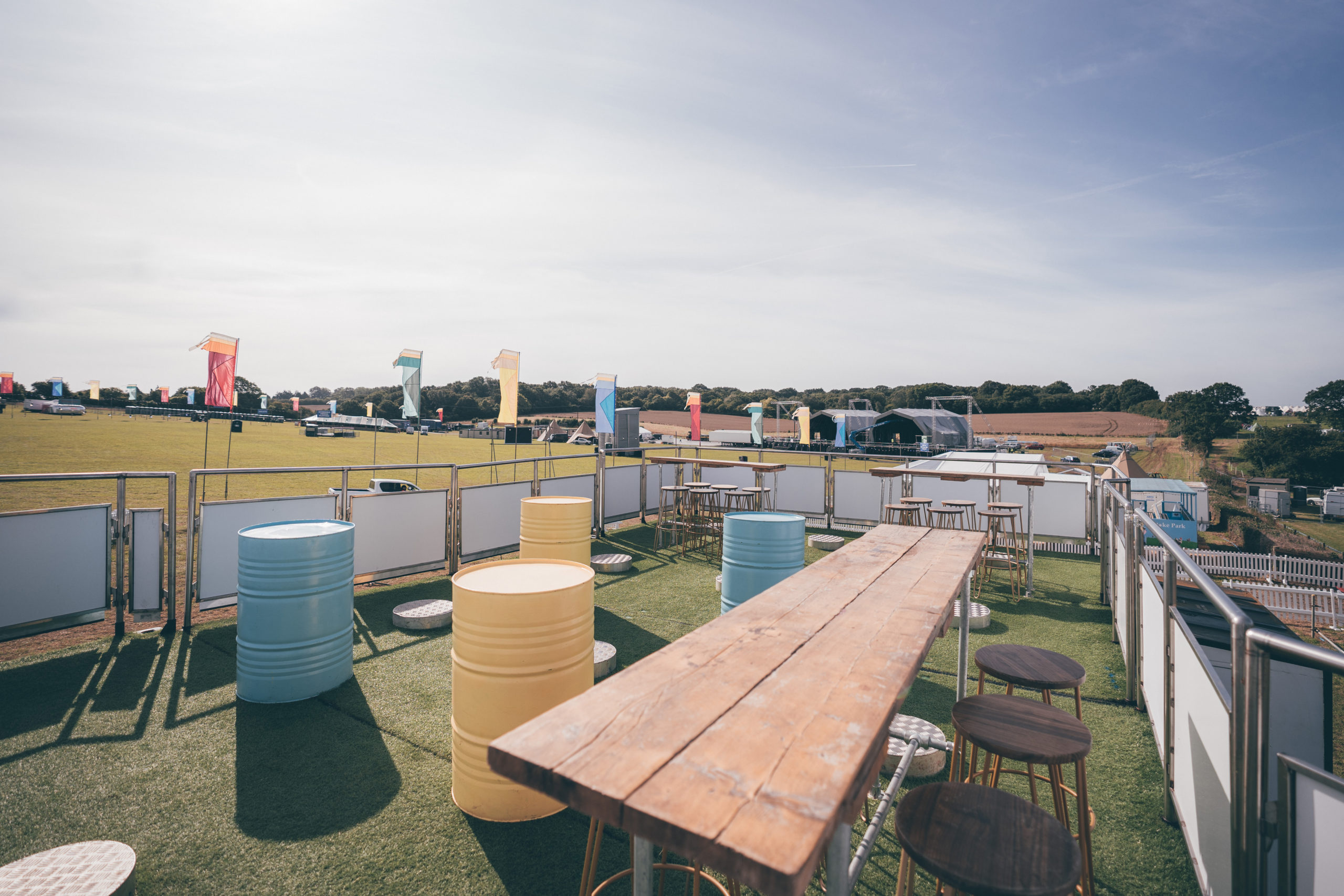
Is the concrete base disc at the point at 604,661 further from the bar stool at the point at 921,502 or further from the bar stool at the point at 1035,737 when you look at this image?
the bar stool at the point at 921,502

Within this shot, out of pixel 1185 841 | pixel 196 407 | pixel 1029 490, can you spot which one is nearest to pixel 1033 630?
pixel 1029 490

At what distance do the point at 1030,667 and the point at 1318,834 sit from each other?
1633 mm

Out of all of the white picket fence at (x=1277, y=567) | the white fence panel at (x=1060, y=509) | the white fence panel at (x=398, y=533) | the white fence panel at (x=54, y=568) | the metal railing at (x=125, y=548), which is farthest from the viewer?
the white picket fence at (x=1277, y=567)

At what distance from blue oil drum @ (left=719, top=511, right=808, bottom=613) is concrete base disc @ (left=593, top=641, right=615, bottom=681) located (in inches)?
45.9

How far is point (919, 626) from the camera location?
2160 millimetres

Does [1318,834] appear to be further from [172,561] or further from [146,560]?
[146,560]

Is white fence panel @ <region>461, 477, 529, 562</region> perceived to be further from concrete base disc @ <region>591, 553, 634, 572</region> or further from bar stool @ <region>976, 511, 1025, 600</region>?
bar stool @ <region>976, 511, 1025, 600</region>

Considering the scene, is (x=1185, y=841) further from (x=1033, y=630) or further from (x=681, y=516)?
(x=681, y=516)

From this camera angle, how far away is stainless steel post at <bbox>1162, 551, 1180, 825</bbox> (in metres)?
3.18

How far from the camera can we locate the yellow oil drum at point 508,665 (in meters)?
2.88

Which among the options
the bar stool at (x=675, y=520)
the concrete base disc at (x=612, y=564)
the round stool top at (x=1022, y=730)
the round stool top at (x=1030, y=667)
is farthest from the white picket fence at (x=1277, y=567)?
the round stool top at (x=1022, y=730)

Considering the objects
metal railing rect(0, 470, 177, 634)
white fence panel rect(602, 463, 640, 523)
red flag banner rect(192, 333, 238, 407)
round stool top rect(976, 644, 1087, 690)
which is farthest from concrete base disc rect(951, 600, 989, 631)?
red flag banner rect(192, 333, 238, 407)

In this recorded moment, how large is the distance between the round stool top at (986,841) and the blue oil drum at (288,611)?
4170 millimetres

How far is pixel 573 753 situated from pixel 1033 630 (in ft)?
22.1
